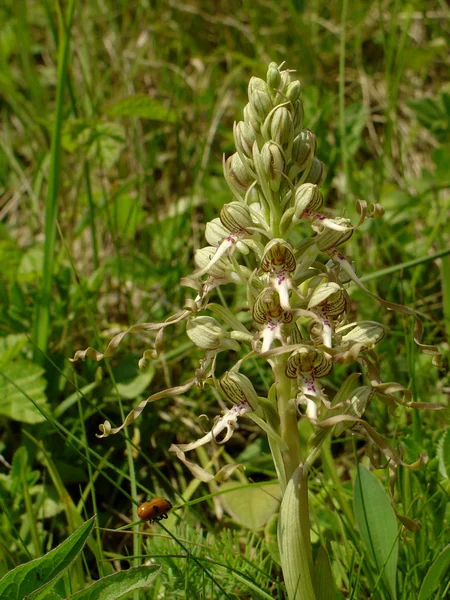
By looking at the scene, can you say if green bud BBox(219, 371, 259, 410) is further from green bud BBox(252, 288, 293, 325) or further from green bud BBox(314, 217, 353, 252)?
green bud BBox(314, 217, 353, 252)

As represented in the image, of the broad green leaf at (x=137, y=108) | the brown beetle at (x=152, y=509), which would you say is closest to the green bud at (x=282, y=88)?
the brown beetle at (x=152, y=509)

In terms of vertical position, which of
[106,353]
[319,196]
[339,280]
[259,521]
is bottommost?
[259,521]

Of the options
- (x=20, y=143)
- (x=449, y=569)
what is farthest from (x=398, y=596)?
(x=20, y=143)

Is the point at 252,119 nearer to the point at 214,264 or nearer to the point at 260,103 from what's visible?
the point at 260,103

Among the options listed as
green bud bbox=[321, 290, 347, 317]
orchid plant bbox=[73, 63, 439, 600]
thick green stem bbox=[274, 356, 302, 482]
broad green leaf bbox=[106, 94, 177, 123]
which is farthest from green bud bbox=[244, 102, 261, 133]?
broad green leaf bbox=[106, 94, 177, 123]

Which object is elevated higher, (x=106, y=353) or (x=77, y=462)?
(x=106, y=353)

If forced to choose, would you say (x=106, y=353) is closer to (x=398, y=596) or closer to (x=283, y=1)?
(x=398, y=596)
